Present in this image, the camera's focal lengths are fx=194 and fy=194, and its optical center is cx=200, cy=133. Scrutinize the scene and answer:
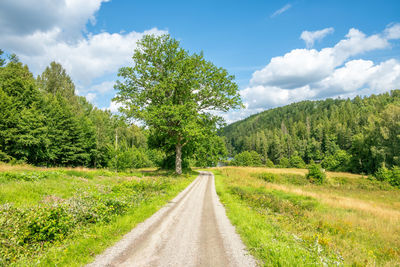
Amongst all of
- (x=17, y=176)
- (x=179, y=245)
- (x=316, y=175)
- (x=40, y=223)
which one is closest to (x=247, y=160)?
(x=316, y=175)

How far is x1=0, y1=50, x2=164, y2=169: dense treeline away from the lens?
2947 centimetres

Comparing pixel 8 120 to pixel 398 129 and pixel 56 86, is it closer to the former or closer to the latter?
pixel 56 86

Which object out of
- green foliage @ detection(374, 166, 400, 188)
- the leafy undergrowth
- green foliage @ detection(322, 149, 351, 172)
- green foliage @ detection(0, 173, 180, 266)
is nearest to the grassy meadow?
the leafy undergrowth

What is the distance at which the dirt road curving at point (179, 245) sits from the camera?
5.63 meters

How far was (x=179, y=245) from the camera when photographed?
673cm

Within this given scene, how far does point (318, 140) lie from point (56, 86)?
432 ft

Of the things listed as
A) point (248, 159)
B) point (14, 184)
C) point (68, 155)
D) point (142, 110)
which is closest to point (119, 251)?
point (14, 184)

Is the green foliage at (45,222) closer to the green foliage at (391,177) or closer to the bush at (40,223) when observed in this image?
the bush at (40,223)

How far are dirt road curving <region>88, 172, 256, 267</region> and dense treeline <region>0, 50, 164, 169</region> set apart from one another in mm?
19996

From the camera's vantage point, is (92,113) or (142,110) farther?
(92,113)

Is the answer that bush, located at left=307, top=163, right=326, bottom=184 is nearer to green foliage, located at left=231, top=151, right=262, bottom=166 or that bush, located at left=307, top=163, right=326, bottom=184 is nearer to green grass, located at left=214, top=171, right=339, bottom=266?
green grass, located at left=214, top=171, right=339, bottom=266

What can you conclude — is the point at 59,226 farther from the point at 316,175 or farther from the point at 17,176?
the point at 316,175

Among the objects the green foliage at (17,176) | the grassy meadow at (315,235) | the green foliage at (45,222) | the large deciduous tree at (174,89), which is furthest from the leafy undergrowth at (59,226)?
the large deciduous tree at (174,89)

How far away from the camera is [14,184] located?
11727 mm
